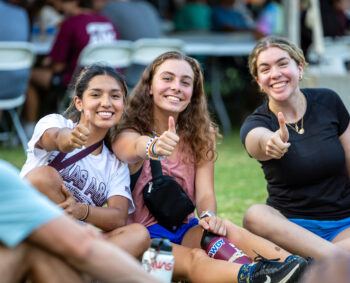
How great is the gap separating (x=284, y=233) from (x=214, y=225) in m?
0.33

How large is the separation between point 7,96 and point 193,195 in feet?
12.8

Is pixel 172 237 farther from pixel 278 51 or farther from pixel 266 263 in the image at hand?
pixel 278 51

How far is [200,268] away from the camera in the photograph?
4.34m

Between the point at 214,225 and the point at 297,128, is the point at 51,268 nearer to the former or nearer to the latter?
the point at 214,225

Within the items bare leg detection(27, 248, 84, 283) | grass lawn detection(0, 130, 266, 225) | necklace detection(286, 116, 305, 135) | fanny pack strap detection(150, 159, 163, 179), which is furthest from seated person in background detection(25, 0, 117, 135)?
bare leg detection(27, 248, 84, 283)

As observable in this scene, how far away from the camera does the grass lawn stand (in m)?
6.54

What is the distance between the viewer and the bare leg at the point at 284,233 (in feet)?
14.6

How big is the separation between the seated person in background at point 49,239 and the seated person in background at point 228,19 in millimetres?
9590

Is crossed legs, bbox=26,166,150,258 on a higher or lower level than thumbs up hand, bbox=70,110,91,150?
lower

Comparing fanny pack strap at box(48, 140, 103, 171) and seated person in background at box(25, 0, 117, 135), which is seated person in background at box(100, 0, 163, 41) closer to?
seated person in background at box(25, 0, 117, 135)

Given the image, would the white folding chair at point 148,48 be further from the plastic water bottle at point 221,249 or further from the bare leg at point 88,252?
the bare leg at point 88,252

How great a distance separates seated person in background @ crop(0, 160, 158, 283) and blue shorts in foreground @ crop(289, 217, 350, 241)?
1814mm

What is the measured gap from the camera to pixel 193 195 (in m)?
4.83

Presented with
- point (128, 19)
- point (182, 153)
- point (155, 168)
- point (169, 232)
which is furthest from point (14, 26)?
point (169, 232)
